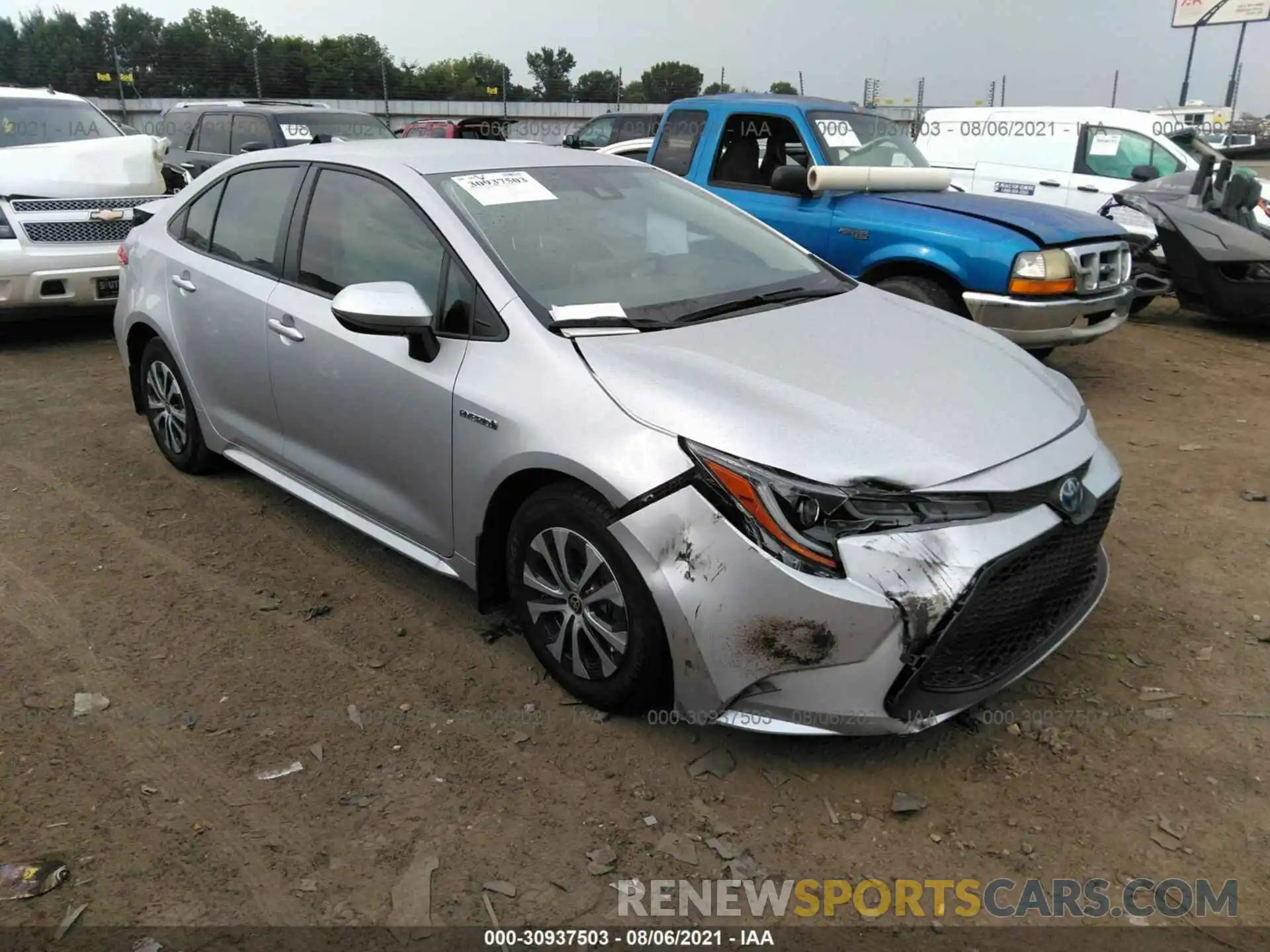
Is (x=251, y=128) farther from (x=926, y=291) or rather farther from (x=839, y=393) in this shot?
(x=839, y=393)

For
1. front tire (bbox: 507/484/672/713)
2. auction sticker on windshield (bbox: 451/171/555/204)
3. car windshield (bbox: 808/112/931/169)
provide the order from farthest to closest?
car windshield (bbox: 808/112/931/169)
auction sticker on windshield (bbox: 451/171/555/204)
front tire (bbox: 507/484/672/713)

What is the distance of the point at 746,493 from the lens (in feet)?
7.73

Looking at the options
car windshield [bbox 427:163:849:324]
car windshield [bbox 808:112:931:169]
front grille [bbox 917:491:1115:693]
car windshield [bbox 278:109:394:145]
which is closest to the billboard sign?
car windshield [bbox 278:109:394:145]

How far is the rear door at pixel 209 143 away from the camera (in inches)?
428

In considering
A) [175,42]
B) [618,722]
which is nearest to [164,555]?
[618,722]

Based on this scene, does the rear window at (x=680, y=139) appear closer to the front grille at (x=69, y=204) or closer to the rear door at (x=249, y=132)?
the front grille at (x=69, y=204)

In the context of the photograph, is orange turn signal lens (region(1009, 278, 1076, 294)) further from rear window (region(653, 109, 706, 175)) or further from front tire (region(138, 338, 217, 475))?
front tire (region(138, 338, 217, 475))

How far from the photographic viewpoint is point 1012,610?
2488 mm

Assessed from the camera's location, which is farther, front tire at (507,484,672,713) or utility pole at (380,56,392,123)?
utility pole at (380,56,392,123)

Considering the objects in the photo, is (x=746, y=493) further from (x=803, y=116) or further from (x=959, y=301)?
(x=803, y=116)

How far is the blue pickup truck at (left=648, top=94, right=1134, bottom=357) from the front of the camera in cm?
549

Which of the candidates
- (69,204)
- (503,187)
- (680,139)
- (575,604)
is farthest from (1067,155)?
(69,204)

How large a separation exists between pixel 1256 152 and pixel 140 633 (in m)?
11.9

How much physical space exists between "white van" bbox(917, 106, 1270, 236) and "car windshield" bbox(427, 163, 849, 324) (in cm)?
668
